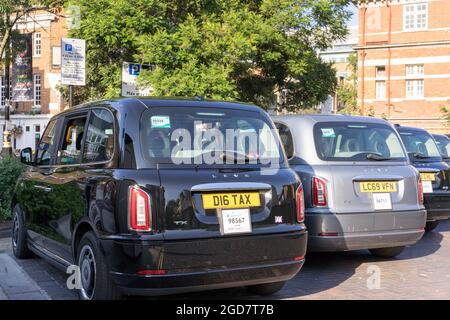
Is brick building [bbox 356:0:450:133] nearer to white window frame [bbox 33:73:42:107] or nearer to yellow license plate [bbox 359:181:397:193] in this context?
white window frame [bbox 33:73:42:107]

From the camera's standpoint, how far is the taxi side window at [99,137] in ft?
14.8

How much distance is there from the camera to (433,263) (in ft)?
22.7

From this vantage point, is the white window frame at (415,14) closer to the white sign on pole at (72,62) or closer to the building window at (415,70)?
the building window at (415,70)

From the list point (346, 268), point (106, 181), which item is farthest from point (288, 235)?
point (346, 268)

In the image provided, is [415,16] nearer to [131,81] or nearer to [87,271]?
[131,81]

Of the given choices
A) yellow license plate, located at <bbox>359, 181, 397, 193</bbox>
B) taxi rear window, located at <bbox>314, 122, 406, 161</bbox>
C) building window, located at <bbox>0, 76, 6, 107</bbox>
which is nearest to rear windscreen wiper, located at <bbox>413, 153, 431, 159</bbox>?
taxi rear window, located at <bbox>314, 122, 406, 161</bbox>

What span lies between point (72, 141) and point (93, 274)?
150 centimetres

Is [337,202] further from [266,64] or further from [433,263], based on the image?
[266,64]

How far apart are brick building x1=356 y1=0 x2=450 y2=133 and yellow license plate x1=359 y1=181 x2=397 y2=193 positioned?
29284 mm

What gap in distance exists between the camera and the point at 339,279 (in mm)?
6055

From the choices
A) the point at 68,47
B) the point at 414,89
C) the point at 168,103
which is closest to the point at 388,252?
the point at 168,103

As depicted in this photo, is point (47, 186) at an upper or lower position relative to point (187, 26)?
lower

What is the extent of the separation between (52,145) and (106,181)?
6.30 ft
